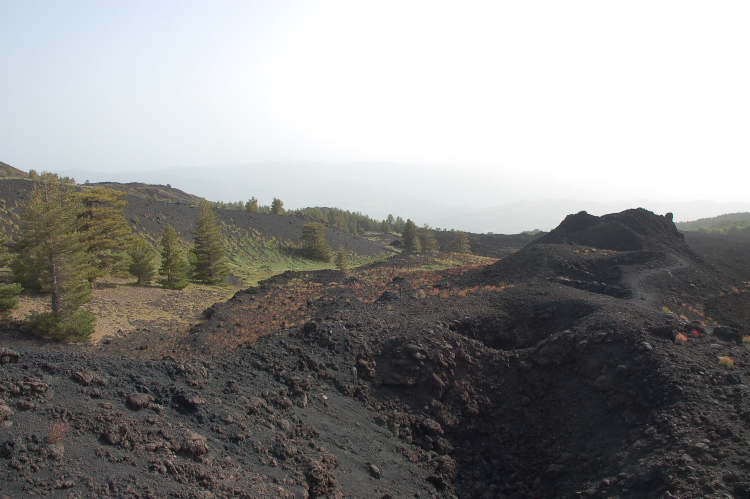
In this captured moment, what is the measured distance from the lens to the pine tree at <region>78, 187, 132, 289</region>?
1977 cm

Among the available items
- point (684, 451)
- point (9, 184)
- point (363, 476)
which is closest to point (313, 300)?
point (363, 476)

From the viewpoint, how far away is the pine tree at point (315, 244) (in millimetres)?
43594

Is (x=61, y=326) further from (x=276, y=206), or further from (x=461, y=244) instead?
(x=276, y=206)

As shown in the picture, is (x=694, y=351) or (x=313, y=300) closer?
(x=694, y=351)

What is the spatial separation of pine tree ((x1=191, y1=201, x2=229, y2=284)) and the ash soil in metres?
14.5

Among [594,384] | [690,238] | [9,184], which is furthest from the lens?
[690,238]

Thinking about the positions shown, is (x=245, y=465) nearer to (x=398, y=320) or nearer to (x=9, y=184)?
(x=398, y=320)

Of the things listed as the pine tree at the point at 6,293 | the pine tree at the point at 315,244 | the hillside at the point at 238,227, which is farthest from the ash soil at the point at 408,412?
the pine tree at the point at 315,244

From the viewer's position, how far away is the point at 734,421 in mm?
6887

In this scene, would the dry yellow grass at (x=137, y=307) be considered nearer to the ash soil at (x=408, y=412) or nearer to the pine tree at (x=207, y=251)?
the pine tree at (x=207, y=251)

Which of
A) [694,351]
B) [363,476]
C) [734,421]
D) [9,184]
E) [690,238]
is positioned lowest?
[363,476]

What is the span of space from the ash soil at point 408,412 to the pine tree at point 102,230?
8.26 meters

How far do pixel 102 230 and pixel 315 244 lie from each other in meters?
24.5

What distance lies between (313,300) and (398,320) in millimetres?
8839
